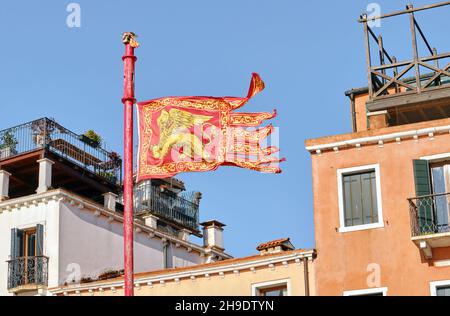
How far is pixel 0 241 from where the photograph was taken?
4325cm

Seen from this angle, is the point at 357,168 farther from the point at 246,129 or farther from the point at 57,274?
the point at 57,274

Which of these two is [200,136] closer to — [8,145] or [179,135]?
[179,135]

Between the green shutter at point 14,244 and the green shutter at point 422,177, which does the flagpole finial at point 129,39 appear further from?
the green shutter at point 14,244

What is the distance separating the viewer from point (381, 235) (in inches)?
1312

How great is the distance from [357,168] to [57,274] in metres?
12.3

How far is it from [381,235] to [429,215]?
149 cm

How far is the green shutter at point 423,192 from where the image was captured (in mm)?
32781

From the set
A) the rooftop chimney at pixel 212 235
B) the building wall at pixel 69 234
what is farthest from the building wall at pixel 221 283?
the rooftop chimney at pixel 212 235

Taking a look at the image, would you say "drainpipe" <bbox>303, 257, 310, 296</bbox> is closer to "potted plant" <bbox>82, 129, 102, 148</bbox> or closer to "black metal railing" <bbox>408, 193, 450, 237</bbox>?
"black metal railing" <bbox>408, 193, 450, 237</bbox>

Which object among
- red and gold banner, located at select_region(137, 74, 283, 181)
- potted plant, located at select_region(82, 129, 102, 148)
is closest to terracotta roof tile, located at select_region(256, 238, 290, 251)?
red and gold banner, located at select_region(137, 74, 283, 181)

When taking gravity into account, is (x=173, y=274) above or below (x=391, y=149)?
below

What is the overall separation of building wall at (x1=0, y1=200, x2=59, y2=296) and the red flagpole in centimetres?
1601
